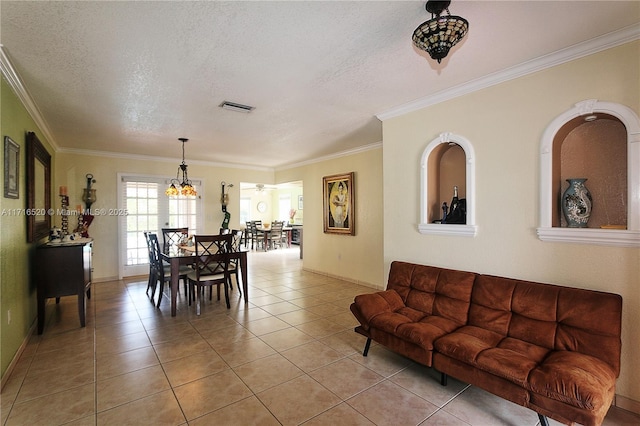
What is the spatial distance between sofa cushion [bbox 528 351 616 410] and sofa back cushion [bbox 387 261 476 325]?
0.77 metres

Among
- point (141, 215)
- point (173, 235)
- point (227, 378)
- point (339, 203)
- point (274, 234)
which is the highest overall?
point (339, 203)

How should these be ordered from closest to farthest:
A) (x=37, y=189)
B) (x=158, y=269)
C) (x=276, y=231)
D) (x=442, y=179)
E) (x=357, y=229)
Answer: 1. (x=442, y=179)
2. (x=37, y=189)
3. (x=158, y=269)
4. (x=357, y=229)
5. (x=276, y=231)

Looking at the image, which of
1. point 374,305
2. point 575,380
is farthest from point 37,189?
point 575,380

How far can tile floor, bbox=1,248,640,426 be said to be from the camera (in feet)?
6.58

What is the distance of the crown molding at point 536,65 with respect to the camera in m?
2.04

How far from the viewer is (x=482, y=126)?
2.75m

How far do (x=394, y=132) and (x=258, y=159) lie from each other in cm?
388

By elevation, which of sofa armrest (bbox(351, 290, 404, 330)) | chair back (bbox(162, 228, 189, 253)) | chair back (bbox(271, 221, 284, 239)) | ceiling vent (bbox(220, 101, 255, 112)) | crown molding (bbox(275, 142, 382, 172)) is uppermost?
ceiling vent (bbox(220, 101, 255, 112))

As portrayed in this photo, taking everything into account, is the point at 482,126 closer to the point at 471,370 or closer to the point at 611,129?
the point at 611,129

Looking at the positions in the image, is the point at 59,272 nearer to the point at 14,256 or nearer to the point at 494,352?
the point at 14,256

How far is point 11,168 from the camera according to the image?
101 inches

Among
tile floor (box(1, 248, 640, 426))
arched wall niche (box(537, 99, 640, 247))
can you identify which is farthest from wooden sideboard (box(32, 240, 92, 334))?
arched wall niche (box(537, 99, 640, 247))

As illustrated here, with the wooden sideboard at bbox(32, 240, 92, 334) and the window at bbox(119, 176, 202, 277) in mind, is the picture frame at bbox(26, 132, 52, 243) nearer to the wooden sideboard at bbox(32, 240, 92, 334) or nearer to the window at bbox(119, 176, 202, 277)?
the wooden sideboard at bbox(32, 240, 92, 334)

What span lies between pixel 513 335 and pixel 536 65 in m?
2.08
